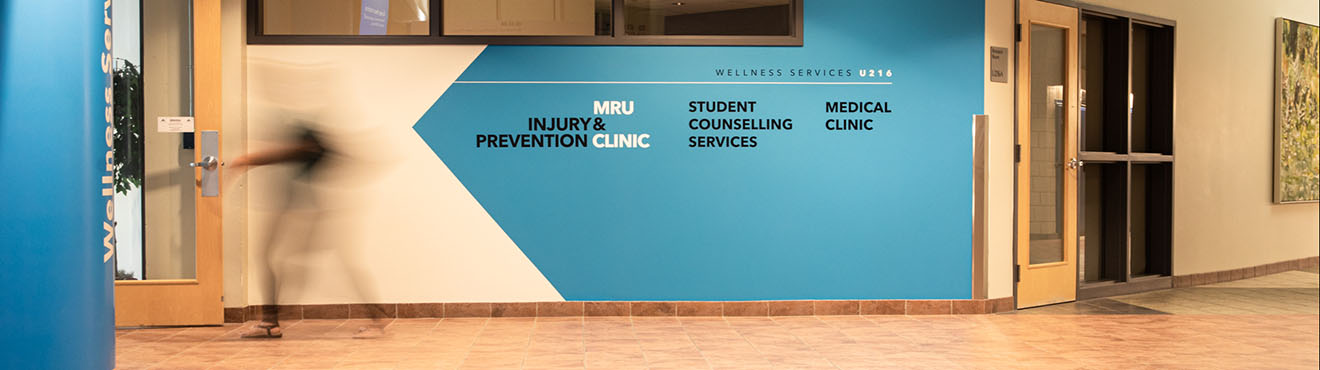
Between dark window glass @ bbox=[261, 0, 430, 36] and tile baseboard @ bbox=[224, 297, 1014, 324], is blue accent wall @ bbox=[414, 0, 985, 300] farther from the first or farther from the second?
dark window glass @ bbox=[261, 0, 430, 36]

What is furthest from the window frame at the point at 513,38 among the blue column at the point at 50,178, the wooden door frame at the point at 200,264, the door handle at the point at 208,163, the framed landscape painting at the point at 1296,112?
the framed landscape painting at the point at 1296,112

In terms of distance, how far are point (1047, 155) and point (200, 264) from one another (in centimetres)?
479

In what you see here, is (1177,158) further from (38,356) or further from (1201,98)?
(38,356)

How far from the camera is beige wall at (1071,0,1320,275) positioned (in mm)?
6395

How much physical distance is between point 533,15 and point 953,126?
2.36 m

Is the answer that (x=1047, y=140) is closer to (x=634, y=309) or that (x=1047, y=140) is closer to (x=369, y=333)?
(x=634, y=309)

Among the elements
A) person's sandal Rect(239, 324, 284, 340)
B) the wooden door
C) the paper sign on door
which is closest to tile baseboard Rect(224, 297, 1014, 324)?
person's sandal Rect(239, 324, 284, 340)

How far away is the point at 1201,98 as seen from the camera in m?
6.48

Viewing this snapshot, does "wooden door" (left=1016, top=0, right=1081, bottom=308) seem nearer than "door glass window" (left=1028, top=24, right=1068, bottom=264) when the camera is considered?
Yes

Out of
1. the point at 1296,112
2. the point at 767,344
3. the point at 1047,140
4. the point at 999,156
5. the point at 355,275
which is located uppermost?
the point at 1296,112

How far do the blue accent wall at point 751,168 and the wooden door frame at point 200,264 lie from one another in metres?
1.08

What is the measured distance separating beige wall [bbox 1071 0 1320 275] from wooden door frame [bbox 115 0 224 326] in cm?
543

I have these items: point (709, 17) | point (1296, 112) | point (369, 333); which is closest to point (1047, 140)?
point (709, 17)

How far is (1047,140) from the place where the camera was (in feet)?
18.1
